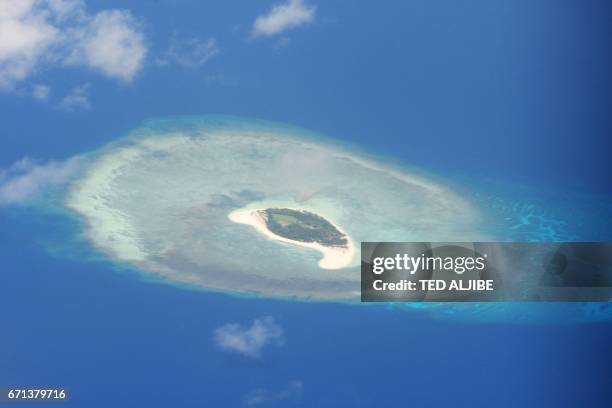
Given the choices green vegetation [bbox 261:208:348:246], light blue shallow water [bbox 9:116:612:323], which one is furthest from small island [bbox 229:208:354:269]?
light blue shallow water [bbox 9:116:612:323]

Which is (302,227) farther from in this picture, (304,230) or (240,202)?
(240,202)

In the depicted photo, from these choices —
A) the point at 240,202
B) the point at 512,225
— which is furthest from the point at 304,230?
the point at 512,225

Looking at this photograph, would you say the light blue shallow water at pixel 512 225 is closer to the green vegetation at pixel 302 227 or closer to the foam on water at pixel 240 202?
the foam on water at pixel 240 202

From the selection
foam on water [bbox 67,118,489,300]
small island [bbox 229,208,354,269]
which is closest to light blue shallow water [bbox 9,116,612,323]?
foam on water [bbox 67,118,489,300]

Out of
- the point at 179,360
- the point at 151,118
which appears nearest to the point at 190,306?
the point at 179,360

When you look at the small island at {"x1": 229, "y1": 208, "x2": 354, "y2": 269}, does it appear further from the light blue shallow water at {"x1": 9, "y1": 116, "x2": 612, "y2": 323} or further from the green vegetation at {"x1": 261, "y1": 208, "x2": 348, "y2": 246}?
the light blue shallow water at {"x1": 9, "y1": 116, "x2": 612, "y2": 323}

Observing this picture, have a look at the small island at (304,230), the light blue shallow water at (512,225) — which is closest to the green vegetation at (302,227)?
the small island at (304,230)

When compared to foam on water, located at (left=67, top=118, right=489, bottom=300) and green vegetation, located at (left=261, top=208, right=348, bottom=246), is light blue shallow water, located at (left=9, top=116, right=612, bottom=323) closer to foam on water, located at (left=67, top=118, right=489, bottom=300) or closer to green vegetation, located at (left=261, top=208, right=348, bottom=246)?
foam on water, located at (left=67, top=118, right=489, bottom=300)
